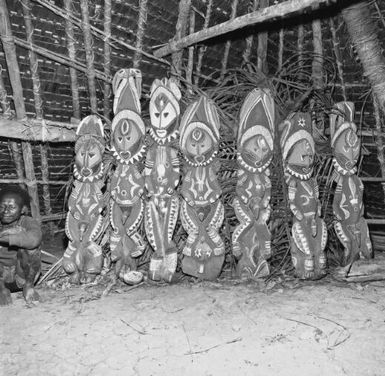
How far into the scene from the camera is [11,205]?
9.83ft

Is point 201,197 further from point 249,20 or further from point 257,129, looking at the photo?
point 249,20

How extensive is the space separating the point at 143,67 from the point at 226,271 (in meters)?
1.89

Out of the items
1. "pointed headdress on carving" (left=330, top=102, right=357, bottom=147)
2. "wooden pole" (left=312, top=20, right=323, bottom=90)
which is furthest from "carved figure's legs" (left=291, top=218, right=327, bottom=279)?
"wooden pole" (left=312, top=20, right=323, bottom=90)

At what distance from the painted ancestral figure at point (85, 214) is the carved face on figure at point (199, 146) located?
0.67 meters

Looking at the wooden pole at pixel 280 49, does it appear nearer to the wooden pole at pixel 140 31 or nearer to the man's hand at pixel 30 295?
the wooden pole at pixel 140 31

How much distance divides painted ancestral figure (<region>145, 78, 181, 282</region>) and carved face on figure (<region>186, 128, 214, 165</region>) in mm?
133

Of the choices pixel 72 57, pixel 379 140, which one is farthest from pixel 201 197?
pixel 379 140

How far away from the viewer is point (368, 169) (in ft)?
15.0

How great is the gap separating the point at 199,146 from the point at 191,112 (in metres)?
0.28

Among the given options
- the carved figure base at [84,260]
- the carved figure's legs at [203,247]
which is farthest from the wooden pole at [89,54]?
the carved figure's legs at [203,247]

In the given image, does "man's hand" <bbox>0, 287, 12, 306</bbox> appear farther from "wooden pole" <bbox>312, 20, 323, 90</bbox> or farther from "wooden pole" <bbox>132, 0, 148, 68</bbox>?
"wooden pole" <bbox>312, 20, 323, 90</bbox>

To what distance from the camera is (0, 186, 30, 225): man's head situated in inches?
118

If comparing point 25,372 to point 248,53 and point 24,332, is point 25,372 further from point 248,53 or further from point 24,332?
point 248,53

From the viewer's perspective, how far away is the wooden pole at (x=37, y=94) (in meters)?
3.46
